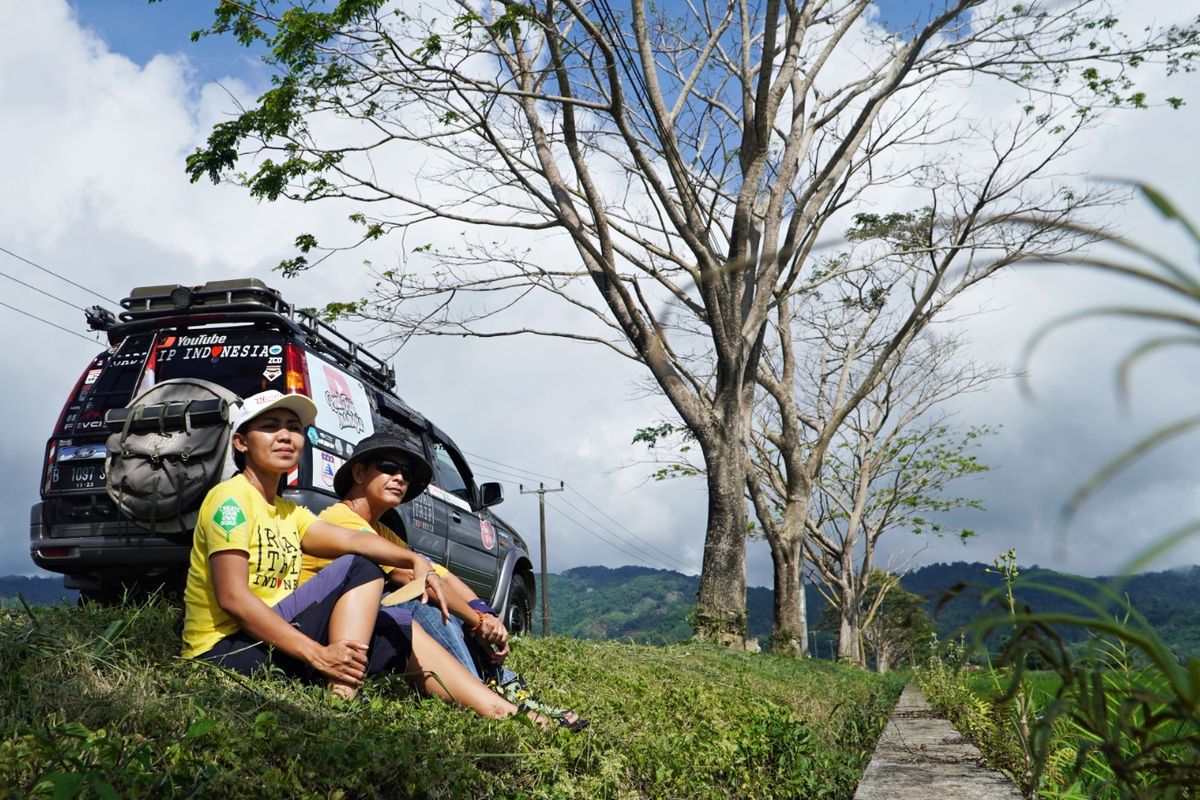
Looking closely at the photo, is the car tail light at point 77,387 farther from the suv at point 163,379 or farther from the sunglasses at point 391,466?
the sunglasses at point 391,466

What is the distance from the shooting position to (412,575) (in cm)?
515

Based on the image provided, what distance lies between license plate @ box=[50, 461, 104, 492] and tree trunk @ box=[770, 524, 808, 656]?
47.5ft

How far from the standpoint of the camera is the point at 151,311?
26.0 feet

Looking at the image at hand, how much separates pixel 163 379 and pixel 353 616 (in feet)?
13.9

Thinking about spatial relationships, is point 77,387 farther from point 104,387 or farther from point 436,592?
point 436,592

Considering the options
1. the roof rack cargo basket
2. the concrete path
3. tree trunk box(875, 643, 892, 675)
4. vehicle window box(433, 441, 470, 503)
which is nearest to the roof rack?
the roof rack cargo basket

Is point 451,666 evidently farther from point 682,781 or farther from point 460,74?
point 460,74

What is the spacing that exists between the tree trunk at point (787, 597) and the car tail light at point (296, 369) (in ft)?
45.7

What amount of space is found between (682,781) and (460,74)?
9354 millimetres

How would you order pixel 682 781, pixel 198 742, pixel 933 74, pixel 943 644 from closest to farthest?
1. pixel 943 644
2. pixel 198 742
3. pixel 682 781
4. pixel 933 74

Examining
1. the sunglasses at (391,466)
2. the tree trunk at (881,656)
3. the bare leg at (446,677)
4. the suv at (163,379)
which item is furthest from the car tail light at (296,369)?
the tree trunk at (881,656)

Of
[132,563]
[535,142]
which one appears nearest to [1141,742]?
[132,563]

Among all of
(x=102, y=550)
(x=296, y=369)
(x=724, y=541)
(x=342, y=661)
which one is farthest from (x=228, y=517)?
(x=724, y=541)

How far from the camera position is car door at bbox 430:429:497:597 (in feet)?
31.6
